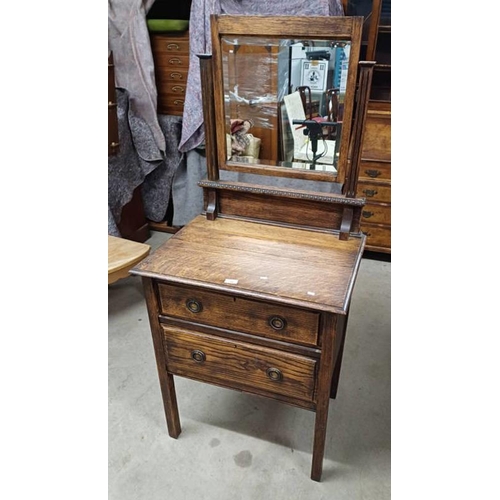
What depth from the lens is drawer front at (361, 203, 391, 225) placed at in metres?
2.35

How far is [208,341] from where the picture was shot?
1.12m

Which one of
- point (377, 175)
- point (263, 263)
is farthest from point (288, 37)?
point (377, 175)

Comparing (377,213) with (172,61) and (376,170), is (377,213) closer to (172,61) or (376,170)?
(376,170)

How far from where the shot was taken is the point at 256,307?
3.30 ft

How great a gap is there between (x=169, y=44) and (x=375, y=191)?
1.51m

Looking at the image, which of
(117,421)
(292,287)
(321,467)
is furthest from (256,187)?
(117,421)

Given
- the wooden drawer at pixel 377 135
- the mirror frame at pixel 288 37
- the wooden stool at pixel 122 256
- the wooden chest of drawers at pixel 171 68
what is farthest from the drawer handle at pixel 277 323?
the wooden chest of drawers at pixel 171 68

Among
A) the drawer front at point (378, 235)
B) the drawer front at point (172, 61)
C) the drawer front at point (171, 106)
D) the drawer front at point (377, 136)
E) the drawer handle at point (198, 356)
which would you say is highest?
the drawer front at point (172, 61)

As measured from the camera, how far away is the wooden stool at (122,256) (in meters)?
1.71

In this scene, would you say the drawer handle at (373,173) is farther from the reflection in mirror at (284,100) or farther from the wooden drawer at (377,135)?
the reflection in mirror at (284,100)

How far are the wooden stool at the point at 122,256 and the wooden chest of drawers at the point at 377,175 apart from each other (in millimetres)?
1204

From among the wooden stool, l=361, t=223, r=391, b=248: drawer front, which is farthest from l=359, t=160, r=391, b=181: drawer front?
the wooden stool

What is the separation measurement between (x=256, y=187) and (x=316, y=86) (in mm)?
333

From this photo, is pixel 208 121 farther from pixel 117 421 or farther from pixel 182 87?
pixel 182 87
